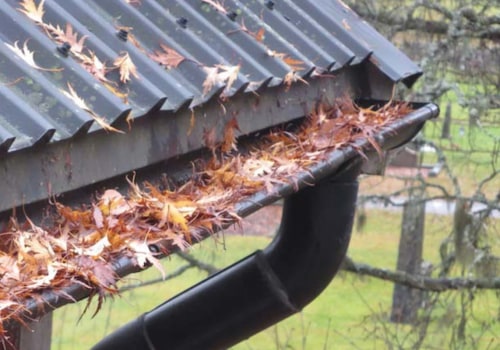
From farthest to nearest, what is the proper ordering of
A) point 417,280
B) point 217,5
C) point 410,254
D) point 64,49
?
point 410,254, point 417,280, point 217,5, point 64,49

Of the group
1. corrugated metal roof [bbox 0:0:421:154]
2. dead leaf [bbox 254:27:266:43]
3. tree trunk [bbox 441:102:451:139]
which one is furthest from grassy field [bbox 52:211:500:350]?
dead leaf [bbox 254:27:266:43]

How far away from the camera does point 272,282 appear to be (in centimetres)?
407

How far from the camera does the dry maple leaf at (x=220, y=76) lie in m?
2.76

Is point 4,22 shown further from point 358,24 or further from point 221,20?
point 358,24

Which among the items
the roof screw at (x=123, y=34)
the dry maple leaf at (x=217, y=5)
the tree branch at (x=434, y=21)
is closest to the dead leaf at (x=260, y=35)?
the dry maple leaf at (x=217, y=5)

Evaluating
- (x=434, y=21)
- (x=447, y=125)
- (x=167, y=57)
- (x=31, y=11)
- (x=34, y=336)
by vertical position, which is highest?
(x=31, y=11)

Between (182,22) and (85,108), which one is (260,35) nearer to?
(182,22)

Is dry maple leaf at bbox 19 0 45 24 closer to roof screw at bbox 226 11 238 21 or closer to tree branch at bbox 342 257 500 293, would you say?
roof screw at bbox 226 11 238 21

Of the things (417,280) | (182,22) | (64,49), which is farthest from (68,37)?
(417,280)

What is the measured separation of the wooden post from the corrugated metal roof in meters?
0.50

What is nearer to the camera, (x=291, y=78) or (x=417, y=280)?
(x=291, y=78)

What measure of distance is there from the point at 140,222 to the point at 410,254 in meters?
14.8

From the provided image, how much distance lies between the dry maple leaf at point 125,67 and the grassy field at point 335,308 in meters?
7.08

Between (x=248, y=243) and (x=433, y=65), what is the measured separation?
367 inches
